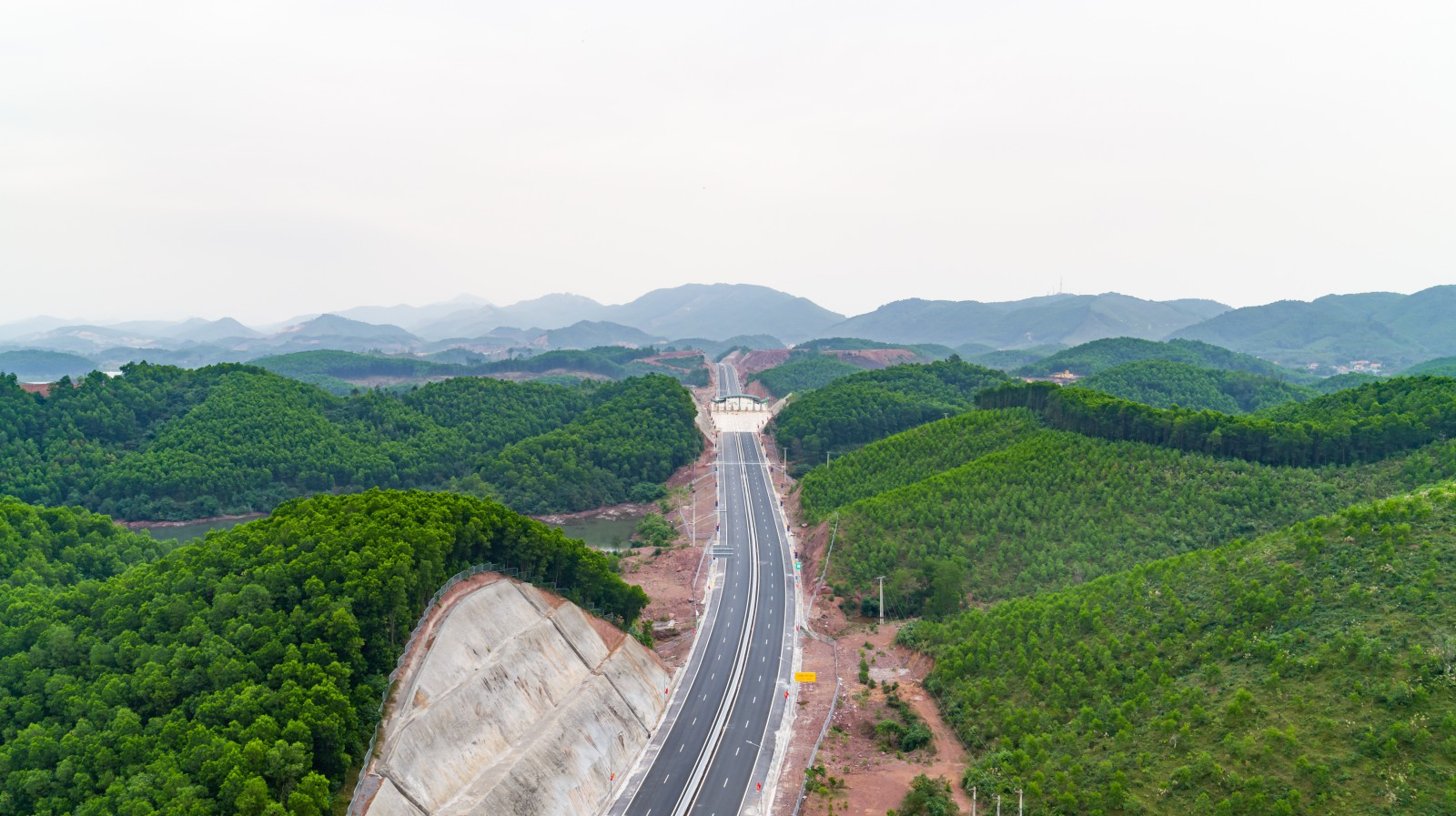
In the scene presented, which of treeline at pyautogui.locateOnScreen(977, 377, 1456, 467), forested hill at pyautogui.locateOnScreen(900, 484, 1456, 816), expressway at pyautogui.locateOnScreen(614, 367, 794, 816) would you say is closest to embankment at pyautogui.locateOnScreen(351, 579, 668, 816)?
expressway at pyautogui.locateOnScreen(614, 367, 794, 816)

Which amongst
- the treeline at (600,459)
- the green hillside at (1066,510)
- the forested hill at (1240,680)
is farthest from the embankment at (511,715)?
the treeline at (600,459)

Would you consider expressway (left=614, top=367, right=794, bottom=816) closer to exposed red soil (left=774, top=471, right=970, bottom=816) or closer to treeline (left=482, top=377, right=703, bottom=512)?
exposed red soil (left=774, top=471, right=970, bottom=816)

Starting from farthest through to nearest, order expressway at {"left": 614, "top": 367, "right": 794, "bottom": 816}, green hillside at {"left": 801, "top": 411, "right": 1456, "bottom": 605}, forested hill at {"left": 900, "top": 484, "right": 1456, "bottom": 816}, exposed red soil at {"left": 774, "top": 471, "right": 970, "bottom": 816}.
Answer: green hillside at {"left": 801, "top": 411, "right": 1456, "bottom": 605} → expressway at {"left": 614, "top": 367, "right": 794, "bottom": 816} → exposed red soil at {"left": 774, "top": 471, "right": 970, "bottom": 816} → forested hill at {"left": 900, "top": 484, "right": 1456, "bottom": 816}

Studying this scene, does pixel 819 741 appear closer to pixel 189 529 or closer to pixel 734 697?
pixel 734 697

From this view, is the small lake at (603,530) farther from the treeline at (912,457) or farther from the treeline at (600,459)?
the treeline at (912,457)

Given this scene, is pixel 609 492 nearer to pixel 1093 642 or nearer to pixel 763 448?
pixel 763 448

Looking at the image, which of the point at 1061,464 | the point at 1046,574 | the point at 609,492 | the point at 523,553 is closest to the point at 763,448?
the point at 609,492

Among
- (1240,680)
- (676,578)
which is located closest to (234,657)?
(676,578)
